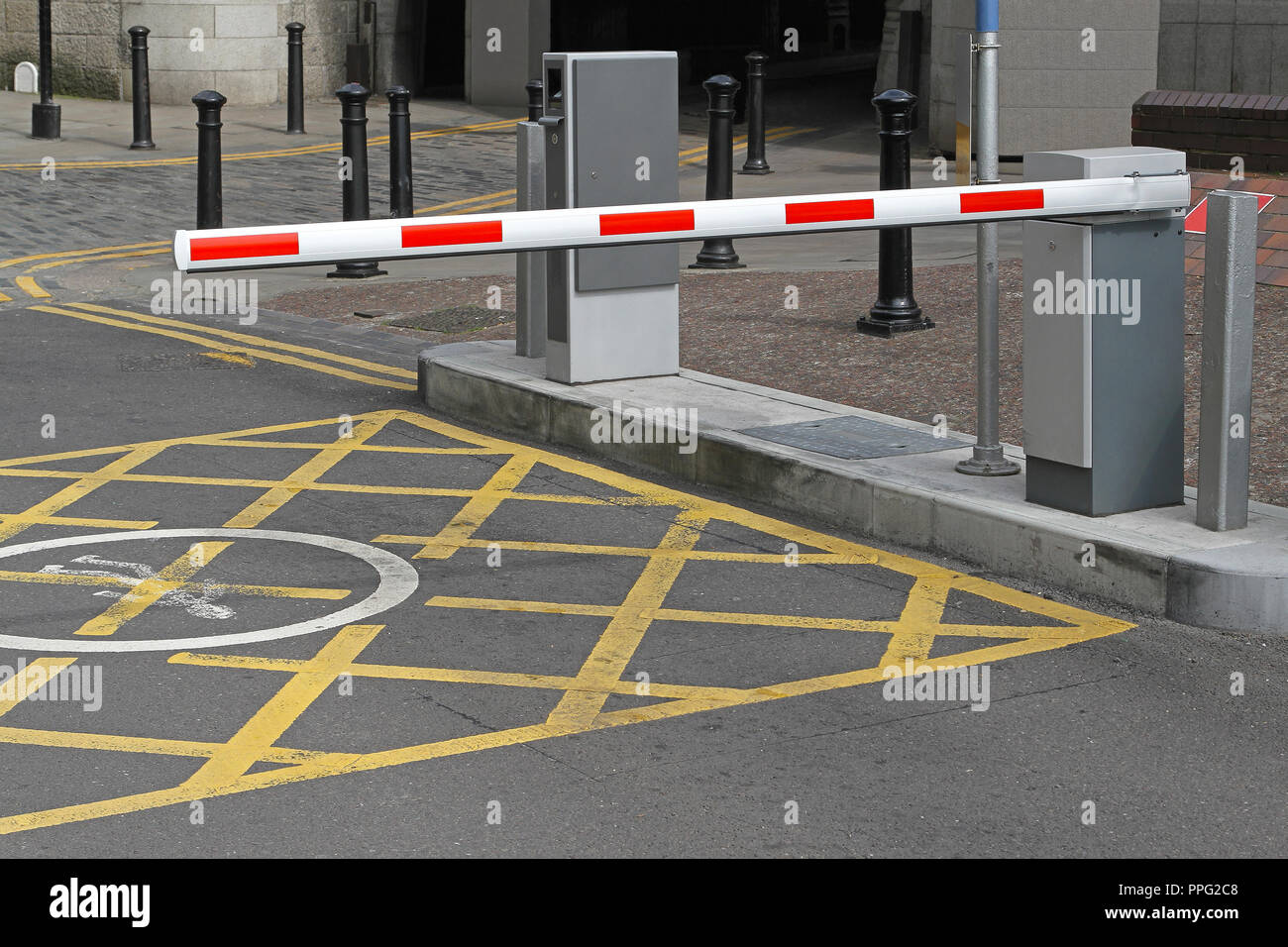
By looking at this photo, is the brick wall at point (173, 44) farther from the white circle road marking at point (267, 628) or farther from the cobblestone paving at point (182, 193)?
the white circle road marking at point (267, 628)

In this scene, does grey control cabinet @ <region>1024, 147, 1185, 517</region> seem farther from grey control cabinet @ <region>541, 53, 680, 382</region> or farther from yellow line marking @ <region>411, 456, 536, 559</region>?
grey control cabinet @ <region>541, 53, 680, 382</region>

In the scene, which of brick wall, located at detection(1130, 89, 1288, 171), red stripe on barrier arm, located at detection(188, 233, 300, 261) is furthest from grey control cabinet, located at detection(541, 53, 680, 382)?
brick wall, located at detection(1130, 89, 1288, 171)

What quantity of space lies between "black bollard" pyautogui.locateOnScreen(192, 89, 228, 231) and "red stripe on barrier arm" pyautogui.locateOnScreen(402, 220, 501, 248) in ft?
28.5

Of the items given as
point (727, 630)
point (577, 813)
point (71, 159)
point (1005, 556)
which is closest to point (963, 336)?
point (1005, 556)

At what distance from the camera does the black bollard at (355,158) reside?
13516mm

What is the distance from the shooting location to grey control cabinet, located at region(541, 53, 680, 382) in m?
8.64

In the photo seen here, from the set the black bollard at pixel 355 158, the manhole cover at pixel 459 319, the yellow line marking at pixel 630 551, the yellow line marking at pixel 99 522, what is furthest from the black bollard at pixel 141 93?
the yellow line marking at pixel 630 551

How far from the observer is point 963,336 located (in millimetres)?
10242

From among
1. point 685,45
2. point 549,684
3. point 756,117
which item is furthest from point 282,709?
point 685,45

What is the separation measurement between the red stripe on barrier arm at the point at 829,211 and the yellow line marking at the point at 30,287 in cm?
791

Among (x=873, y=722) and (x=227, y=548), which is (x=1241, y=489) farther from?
(x=227, y=548)

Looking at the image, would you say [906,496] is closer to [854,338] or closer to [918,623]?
[918,623]

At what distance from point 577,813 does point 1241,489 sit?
2858mm

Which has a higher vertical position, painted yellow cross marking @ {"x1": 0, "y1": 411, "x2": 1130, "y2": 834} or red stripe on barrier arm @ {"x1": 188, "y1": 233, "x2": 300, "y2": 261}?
red stripe on barrier arm @ {"x1": 188, "y1": 233, "x2": 300, "y2": 261}
